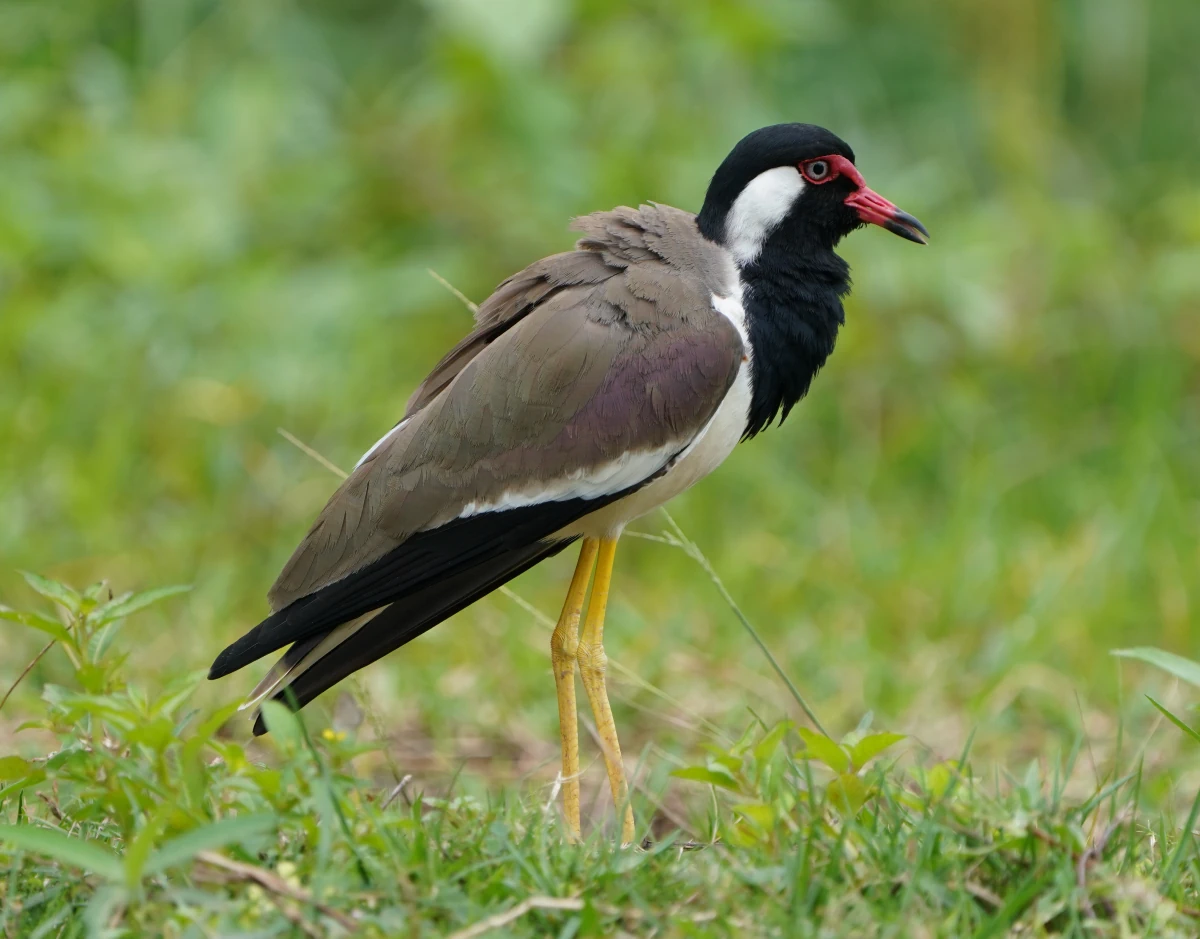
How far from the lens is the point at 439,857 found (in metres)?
2.46

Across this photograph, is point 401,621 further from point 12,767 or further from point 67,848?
point 67,848

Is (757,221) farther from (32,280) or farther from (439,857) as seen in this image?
(32,280)

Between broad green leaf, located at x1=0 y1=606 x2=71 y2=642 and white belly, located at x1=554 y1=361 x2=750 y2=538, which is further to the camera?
white belly, located at x1=554 y1=361 x2=750 y2=538

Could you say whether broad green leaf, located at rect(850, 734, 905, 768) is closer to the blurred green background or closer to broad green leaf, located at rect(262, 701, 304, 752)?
broad green leaf, located at rect(262, 701, 304, 752)

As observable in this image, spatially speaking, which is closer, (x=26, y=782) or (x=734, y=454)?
(x=26, y=782)

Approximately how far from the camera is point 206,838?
2152 mm

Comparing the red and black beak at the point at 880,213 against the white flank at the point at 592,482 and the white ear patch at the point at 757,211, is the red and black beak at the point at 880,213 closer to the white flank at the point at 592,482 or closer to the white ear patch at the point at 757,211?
the white ear patch at the point at 757,211

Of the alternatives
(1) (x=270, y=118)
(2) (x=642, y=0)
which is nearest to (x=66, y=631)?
(1) (x=270, y=118)

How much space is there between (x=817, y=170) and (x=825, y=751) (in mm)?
1394

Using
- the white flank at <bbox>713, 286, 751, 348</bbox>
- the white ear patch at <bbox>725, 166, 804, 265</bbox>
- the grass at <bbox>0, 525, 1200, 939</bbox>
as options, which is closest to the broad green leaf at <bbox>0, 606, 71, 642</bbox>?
the grass at <bbox>0, 525, 1200, 939</bbox>

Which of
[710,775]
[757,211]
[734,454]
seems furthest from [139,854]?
[734,454]

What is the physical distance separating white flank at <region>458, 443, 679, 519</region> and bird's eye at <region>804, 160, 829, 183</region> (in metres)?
0.70

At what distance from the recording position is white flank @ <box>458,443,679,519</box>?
3076mm

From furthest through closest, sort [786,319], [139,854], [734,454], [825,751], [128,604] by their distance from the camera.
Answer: [734,454] < [786,319] < [128,604] < [825,751] < [139,854]
